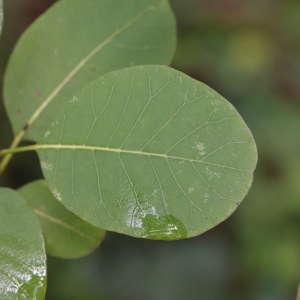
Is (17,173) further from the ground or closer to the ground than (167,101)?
closer to the ground

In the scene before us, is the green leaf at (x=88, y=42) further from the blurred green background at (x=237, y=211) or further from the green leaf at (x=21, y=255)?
the blurred green background at (x=237, y=211)

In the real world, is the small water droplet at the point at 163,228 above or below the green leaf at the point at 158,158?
below

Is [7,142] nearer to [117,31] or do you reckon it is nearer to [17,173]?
[17,173]

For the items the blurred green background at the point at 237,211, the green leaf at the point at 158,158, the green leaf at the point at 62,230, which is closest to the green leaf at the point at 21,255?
the green leaf at the point at 158,158

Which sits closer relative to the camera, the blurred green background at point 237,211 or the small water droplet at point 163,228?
the small water droplet at point 163,228

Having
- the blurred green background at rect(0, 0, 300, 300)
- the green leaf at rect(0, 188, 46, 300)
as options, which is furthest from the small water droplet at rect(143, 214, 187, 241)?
the blurred green background at rect(0, 0, 300, 300)

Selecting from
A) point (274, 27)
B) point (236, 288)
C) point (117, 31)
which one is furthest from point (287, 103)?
point (117, 31)

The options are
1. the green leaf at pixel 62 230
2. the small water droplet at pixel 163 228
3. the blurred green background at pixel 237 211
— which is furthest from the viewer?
the blurred green background at pixel 237 211

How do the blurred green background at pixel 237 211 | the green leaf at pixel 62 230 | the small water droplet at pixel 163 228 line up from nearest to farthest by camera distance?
the small water droplet at pixel 163 228, the green leaf at pixel 62 230, the blurred green background at pixel 237 211
